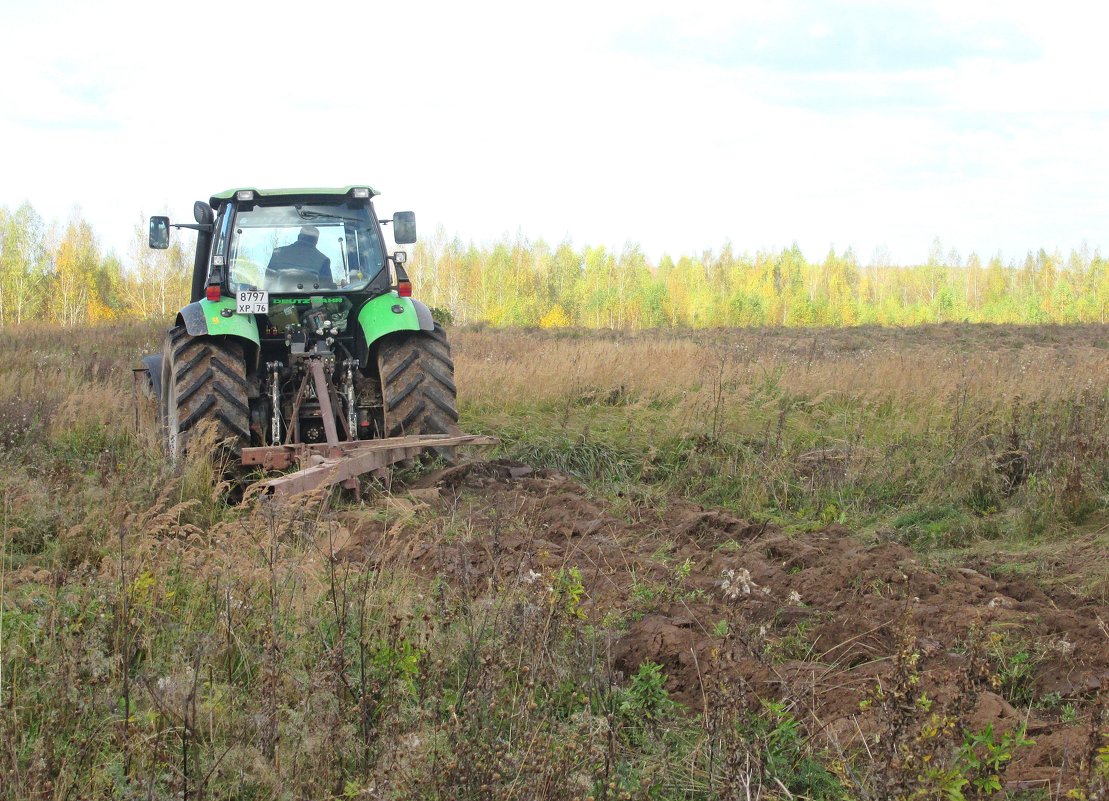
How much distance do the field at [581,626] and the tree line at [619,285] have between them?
3623 centimetres

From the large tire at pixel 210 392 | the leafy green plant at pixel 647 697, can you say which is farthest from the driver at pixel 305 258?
the leafy green plant at pixel 647 697

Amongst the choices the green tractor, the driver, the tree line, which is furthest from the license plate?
the tree line

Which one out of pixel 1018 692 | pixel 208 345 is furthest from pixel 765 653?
pixel 208 345

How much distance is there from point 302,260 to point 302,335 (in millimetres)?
636

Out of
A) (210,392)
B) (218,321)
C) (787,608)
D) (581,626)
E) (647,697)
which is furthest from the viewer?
(218,321)

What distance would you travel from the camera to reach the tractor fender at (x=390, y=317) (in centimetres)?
716

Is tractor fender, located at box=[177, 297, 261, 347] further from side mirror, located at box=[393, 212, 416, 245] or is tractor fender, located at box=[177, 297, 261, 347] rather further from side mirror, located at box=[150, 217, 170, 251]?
side mirror, located at box=[393, 212, 416, 245]

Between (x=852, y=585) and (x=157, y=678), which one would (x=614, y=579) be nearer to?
(x=852, y=585)

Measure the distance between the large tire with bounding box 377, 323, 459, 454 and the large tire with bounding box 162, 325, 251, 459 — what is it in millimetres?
964

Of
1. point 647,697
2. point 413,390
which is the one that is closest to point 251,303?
point 413,390

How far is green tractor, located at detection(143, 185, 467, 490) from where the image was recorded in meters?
6.89

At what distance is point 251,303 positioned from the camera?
705cm

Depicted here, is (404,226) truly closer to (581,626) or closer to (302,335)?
(302,335)

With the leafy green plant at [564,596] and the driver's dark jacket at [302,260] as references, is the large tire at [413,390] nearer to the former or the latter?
the driver's dark jacket at [302,260]
